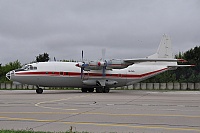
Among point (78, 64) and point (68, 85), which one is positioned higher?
point (78, 64)

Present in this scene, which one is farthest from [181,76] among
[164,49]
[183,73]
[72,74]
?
[72,74]

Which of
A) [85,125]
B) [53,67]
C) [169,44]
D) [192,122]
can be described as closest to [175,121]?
[192,122]

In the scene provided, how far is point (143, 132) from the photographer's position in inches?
364

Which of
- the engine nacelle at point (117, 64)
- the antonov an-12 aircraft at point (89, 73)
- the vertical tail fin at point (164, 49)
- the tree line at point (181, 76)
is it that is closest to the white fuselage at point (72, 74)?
the antonov an-12 aircraft at point (89, 73)

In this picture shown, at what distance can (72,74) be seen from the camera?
121 feet

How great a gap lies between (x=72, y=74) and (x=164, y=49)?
50.2 ft

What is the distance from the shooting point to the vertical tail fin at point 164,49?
144ft

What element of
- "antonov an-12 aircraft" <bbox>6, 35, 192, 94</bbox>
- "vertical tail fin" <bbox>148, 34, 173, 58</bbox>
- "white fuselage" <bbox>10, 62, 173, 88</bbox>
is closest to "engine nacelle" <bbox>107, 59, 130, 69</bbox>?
"antonov an-12 aircraft" <bbox>6, 35, 192, 94</bbox>

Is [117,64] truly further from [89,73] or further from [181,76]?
[181,76]

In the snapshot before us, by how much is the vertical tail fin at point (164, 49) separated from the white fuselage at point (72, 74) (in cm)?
165

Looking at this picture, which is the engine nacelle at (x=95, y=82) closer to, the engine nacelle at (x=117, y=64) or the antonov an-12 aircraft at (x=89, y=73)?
the antonov an-12 aircraft at (x=89, y=73)

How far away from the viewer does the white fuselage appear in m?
34.5

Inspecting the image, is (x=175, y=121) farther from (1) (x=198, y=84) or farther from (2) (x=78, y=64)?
(1) (x=198, y=84)

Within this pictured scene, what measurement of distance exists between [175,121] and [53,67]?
1016 inches
